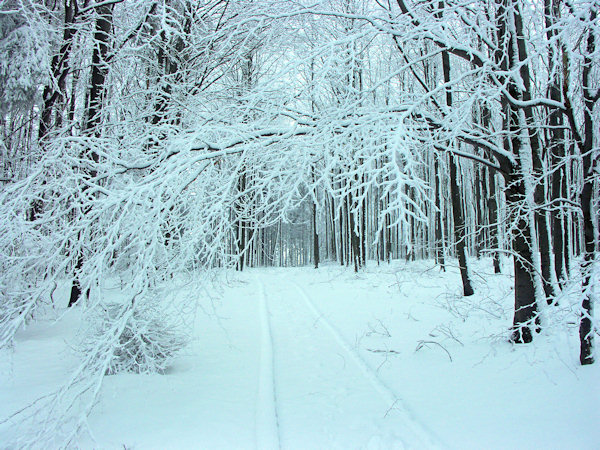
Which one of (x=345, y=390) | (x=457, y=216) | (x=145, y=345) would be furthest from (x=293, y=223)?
(x=457, y=216)

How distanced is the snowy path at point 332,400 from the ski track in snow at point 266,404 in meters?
0.06

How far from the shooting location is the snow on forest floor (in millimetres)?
3209

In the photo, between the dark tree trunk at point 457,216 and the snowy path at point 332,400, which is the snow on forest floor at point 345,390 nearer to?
the snowy path at point 332,400

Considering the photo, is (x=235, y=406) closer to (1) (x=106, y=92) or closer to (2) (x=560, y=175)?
(1) (x=106, y=92)

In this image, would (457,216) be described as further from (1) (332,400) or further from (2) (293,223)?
(1) (332,400)

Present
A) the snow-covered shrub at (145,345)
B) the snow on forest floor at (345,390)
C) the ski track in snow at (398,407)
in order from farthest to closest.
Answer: the snow-covered shrub at (145,345), the snow on forest floor at (345,390), the ski track in snow at (398,407)

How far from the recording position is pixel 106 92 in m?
9.17

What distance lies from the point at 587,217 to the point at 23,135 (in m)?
24.2

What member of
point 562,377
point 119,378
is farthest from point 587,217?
point 119,378

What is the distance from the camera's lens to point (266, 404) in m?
3.94

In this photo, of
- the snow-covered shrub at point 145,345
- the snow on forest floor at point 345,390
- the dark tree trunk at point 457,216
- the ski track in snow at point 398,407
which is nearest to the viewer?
the ski track in snow at point 398,407

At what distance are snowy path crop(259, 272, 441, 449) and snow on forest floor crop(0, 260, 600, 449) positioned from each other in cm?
2

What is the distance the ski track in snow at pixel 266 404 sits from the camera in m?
3.18

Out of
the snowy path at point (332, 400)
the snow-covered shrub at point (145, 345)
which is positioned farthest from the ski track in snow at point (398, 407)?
the snow-covered shrub at point (145, 345)
